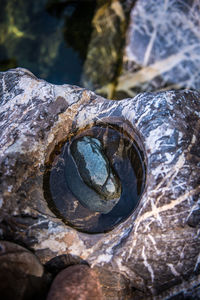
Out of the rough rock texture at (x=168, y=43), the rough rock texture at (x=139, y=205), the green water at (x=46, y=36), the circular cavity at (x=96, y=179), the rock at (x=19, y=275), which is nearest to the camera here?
the rock at (x=19, y=275)

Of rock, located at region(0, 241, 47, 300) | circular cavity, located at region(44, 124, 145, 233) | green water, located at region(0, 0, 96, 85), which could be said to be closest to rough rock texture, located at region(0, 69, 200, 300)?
circular cavity, located at region(44, 124, 145, 233)

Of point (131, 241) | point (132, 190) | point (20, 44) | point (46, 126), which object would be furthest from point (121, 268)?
point (20, 44)

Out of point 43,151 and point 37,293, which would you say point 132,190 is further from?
point 37,293

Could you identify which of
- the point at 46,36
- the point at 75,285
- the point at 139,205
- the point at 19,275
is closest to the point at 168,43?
the point at 46,36

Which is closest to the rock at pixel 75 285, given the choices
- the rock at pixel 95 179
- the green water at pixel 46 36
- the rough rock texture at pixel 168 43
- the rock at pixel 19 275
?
the rock at pixel 19 275

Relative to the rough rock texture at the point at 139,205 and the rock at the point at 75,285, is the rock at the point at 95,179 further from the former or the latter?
the rock at the point at 75,285

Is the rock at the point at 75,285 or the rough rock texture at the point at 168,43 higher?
the rough rock texture at the point at 168,43

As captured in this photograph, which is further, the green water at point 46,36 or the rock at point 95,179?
the green water at point 46,36
